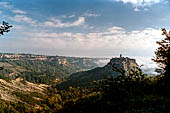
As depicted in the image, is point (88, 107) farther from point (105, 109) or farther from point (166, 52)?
point (166, 52)

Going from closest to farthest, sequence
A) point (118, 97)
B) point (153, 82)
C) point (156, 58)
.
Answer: point (118, 97) → point (153, 82) → point (156, 58)

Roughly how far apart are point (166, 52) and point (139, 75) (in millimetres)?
5108

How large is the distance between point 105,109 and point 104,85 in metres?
3.36

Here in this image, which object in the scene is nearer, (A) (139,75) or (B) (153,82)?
(A) (139,75)

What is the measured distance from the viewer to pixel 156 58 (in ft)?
61.3

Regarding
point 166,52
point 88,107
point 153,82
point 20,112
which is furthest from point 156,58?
point 20,112

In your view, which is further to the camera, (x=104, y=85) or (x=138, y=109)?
(x=104, y=85)

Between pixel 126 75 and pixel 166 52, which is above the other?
pixel 166 52

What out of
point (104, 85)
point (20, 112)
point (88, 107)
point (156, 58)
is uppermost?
point (156, 58)

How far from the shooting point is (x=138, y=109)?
33.2ft

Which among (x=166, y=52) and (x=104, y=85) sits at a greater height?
(x=166, y=52)

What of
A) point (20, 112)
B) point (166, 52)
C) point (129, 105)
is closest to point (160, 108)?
point (129, 105)

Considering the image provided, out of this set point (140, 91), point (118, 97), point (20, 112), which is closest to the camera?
point (118, 97)

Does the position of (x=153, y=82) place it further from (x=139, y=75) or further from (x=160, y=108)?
(x=160, y=108)
